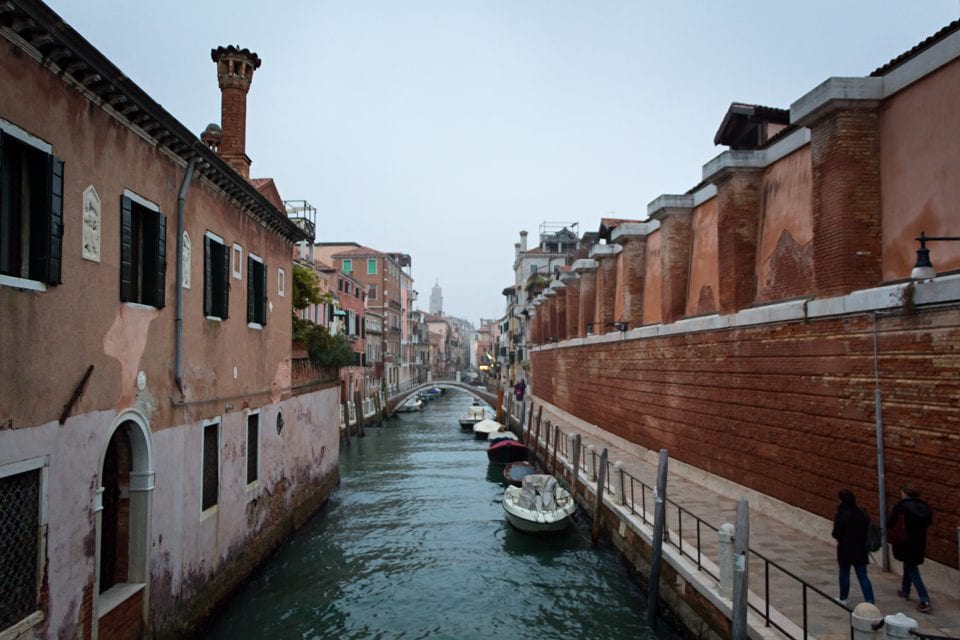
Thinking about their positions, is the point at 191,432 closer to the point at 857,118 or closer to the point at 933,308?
the point at 933,308

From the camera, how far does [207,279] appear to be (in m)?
9.05

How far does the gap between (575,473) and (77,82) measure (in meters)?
13.1

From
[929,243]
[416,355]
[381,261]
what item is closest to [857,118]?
[929,243]

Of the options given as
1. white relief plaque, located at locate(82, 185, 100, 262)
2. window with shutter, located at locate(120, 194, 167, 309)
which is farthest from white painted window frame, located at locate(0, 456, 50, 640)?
window with shutter, located at locate(120, 194, 167, 309)

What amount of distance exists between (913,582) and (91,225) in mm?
8443

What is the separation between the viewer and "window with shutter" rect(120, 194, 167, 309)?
726 centimetres

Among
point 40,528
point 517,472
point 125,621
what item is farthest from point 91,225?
point 517,472

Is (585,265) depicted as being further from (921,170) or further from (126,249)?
(126,249)

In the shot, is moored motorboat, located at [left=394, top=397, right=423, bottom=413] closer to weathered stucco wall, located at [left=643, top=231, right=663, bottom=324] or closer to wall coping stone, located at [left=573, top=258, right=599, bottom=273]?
wall coping stone, located at [left=573, top=258, right=599, bottom=273]

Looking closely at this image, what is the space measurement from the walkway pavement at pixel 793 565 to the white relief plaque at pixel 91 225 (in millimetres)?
7401

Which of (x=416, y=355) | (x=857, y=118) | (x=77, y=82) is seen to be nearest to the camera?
(x=77, y=82)

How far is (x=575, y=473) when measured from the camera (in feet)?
52.4

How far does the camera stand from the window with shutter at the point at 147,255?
726cm

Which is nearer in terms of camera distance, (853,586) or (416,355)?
(853,586)
